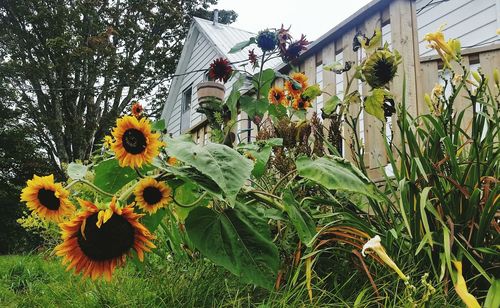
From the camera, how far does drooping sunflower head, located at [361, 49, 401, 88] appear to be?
1.39m

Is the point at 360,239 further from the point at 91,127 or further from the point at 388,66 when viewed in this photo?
the point at 91,127

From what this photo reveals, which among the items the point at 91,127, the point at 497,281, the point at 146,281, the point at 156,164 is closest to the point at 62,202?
the point at 156,164

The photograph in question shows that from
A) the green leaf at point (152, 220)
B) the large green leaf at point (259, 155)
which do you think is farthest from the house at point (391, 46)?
the green leaf at point (152, 220)

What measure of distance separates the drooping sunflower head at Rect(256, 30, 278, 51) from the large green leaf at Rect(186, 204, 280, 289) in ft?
2.98

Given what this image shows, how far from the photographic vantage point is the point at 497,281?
3.41 feet

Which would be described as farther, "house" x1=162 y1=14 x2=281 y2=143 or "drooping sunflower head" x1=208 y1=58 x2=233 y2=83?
"house" x1=162 y1=14 x2=281 y2=143

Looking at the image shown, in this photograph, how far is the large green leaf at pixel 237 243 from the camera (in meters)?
1.07

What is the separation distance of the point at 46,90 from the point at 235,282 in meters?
15.6

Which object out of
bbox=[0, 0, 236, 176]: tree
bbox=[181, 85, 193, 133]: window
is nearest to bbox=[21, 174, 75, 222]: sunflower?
bbox=[181, 85, 193, 133]: window

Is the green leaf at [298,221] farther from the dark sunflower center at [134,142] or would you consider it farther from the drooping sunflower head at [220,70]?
the drooping sunflower head at [220,70]

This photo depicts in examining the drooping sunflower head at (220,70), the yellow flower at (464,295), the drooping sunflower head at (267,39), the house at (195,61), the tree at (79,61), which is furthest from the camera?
the tree at (79,61)

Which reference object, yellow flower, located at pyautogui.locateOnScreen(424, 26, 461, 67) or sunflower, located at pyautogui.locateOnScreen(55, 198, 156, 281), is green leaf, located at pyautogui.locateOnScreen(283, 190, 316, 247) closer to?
sunflower, located at pyautogui.locateOnScreen(55, 198, 156, 281)

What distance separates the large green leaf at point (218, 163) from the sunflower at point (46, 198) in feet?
1.00

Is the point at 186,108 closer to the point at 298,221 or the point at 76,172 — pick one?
the point at 76,172
